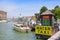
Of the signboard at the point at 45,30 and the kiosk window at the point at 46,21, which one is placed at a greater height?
the kiosk window at the point at 46,21

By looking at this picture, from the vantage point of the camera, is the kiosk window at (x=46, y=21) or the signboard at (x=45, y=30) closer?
the signboard at (x=45, y=30)

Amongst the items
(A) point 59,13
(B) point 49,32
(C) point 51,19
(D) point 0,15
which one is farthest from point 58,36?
(D) point 0,15

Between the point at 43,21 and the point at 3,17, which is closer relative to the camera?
the point at 43,21

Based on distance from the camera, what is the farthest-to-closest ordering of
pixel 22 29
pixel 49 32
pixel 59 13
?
pixel 59 13, pixel 22 29, pixel 49 32

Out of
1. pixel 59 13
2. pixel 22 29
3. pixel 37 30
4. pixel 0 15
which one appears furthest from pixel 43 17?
pixel 0 15

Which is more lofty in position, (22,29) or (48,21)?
(48,21)

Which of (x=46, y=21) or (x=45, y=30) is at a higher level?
(x=46, y=21)

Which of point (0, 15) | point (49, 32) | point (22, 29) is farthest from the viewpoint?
point (0, 15)

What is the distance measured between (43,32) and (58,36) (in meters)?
11.8

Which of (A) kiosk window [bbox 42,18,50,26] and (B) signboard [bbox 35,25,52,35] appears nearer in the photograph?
(B) signboard [bbox 35,25,52,35]

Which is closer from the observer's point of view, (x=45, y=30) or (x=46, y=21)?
(x=45, y=30)

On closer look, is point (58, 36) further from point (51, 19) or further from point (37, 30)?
point (51, 19)

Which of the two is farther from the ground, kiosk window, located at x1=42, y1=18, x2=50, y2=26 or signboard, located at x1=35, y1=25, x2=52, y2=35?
kiosk window, located at x1=42, y1=18, x2=50, y2=26

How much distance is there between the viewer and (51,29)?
59.3 feet
